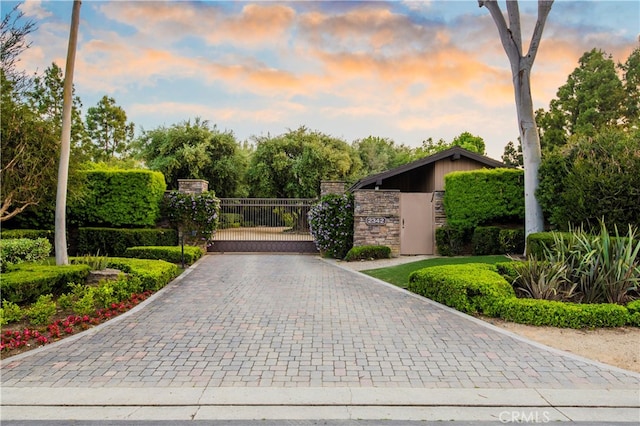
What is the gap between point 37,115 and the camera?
10625 millimetres

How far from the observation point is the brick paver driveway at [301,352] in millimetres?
3947

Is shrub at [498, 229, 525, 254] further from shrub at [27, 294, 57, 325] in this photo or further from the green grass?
shrub at [27, 294, 57, 325]

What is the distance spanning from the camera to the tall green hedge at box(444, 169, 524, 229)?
12422 millimetres

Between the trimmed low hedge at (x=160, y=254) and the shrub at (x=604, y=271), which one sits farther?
the trimmed low hedge at (x=160, y=254)

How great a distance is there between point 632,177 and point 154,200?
549 inches

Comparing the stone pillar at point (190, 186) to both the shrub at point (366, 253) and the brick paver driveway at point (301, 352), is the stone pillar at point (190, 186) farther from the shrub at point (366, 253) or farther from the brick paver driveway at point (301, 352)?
the brick paver driveway at point (301, 352)

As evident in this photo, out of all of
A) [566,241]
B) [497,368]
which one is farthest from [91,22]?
[566,241]

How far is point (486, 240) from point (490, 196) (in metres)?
1.43

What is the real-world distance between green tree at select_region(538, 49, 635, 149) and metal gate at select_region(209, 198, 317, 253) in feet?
59.7

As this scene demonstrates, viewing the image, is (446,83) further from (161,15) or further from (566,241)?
(161,15)

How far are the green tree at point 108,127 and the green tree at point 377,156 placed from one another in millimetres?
22924

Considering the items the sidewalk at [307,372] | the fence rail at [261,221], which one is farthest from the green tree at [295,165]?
the sidewalk at [307,372]

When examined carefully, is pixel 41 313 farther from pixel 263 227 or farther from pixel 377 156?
pixel 377 156

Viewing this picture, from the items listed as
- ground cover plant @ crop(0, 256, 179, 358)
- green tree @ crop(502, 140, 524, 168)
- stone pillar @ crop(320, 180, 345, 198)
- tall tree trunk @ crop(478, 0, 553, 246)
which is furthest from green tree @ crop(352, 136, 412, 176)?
ground cover plant @ crop(0, 256, 179, 358)
